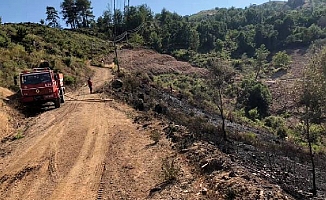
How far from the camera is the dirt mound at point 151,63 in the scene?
57875 millimetres

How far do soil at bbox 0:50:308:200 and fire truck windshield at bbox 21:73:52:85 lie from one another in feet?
9.56

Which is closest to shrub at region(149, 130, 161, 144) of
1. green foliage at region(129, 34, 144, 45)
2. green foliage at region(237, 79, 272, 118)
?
green foliage at region(237, 79, 272, 118)

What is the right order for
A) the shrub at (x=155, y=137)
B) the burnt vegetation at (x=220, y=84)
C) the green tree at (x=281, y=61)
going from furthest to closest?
1. the green tree at (x=281, y=61)
2. the shrub at (x=155, y=137)
3. the burnt vegetation at (x=220, y=84)

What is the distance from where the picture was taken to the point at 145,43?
85.4 m

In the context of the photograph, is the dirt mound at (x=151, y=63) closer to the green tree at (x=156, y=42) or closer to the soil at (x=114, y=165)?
the green tree at (x=156, y=42)

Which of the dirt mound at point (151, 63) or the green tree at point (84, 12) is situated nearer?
the dirt mound at point (151, 63)

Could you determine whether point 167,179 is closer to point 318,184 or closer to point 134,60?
point 318,184

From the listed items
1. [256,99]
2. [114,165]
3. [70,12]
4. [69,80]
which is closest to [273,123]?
[256,99]

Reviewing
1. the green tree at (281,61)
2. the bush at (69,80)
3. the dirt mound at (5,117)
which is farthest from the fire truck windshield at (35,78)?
the green tree at (281,61)

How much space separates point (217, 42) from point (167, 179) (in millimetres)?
95933

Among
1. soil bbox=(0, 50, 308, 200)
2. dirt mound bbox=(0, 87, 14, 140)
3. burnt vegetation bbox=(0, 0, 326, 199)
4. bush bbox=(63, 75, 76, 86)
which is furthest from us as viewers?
bush bbox=(63, 75, 76, 86)

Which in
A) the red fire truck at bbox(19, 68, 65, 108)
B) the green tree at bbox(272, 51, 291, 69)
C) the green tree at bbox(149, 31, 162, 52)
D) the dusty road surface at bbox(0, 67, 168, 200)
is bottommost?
the green tree at bbox(272, 51, 291, 69)

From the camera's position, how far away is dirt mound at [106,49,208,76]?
5788cm

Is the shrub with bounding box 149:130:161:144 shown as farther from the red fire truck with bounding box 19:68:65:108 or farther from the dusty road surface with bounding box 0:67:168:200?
the red fire truck with bounding box 19:68:65:108
